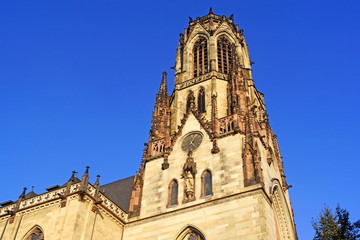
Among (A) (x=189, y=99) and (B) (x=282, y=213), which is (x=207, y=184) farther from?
(A) (x=189, y=99)

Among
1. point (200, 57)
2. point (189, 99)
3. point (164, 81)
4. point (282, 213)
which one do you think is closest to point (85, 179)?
point (189, 99)

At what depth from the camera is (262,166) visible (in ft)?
82.4

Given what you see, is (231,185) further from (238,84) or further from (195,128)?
(238,84)

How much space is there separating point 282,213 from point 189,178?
7119mm

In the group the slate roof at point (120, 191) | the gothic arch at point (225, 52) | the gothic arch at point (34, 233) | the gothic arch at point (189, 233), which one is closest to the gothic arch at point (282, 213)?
the gothic arch at point (189, 233)

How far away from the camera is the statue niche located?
24.1 metres

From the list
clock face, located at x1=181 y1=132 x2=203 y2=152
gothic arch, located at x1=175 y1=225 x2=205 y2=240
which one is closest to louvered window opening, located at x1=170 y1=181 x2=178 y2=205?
gothic arch, located at x1=175 y1=225 x2=205 y2=240

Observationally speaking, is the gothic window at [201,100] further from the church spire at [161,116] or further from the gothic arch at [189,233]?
the gothic arch at [189,233]

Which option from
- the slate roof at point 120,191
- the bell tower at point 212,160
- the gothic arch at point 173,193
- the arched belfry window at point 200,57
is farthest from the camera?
the arched belfry window at point 200,57

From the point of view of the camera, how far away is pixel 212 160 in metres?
25.2

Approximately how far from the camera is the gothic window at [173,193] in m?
24.6

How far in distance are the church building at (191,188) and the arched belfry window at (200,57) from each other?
2.87 ft

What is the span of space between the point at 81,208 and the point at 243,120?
1147 cm

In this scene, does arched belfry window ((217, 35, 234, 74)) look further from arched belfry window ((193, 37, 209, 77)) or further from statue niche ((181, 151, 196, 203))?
statue niche ((181, 151, 196, 203))
